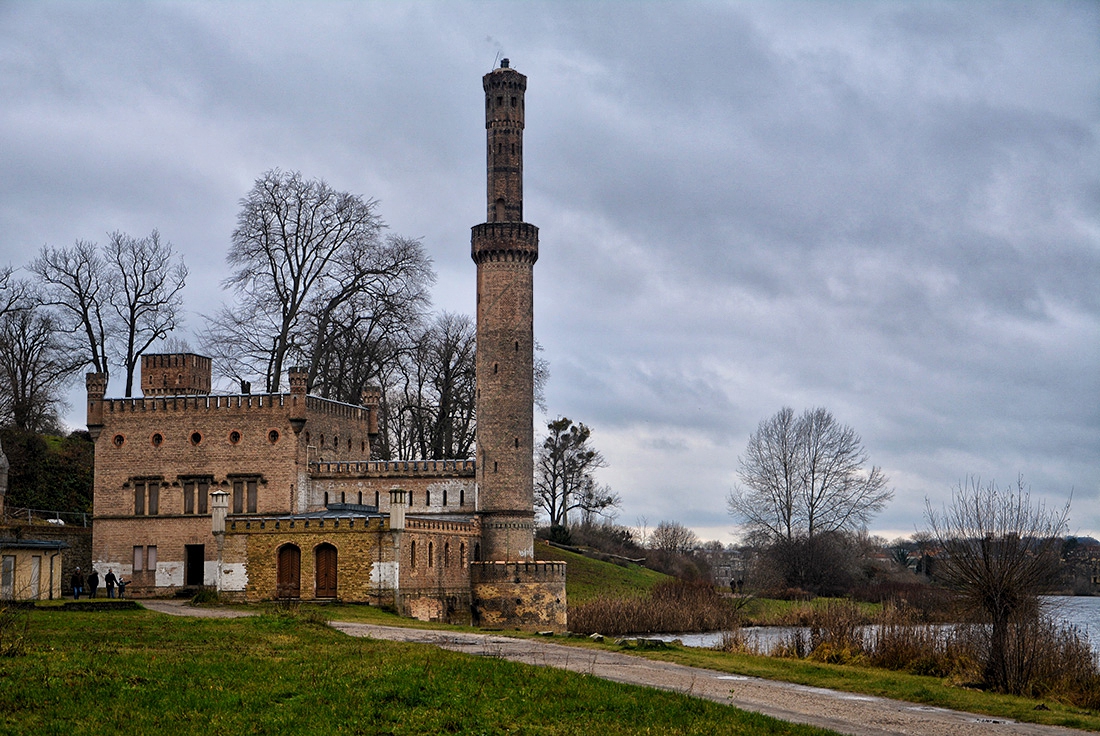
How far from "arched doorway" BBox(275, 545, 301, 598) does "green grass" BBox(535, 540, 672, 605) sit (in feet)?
63.5

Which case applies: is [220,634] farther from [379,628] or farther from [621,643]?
[621,643]

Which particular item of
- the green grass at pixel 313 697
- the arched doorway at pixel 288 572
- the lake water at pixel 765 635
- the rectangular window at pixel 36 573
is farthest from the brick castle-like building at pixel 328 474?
the green grass at pixel 313 697

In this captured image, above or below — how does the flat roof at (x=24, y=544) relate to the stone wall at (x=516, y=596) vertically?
above

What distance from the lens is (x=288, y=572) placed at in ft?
134

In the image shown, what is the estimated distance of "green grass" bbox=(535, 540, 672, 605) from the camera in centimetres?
6053

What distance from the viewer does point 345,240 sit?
56469 millimetres

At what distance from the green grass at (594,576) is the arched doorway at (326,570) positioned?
18972 millimetres

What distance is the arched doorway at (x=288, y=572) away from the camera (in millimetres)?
40562

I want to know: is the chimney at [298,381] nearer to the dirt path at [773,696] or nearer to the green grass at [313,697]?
the dirt path at [773,696]

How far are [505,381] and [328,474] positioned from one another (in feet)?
27.0

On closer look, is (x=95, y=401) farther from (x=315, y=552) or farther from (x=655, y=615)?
(x=655, y=615)

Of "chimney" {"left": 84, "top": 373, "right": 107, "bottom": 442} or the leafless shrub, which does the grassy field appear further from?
"chimney" {"left": 84, "top": 373, "right": 107, "bottom": 442}

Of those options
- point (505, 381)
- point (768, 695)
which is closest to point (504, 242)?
point (505, 381)

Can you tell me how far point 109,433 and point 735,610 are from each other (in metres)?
26.2
